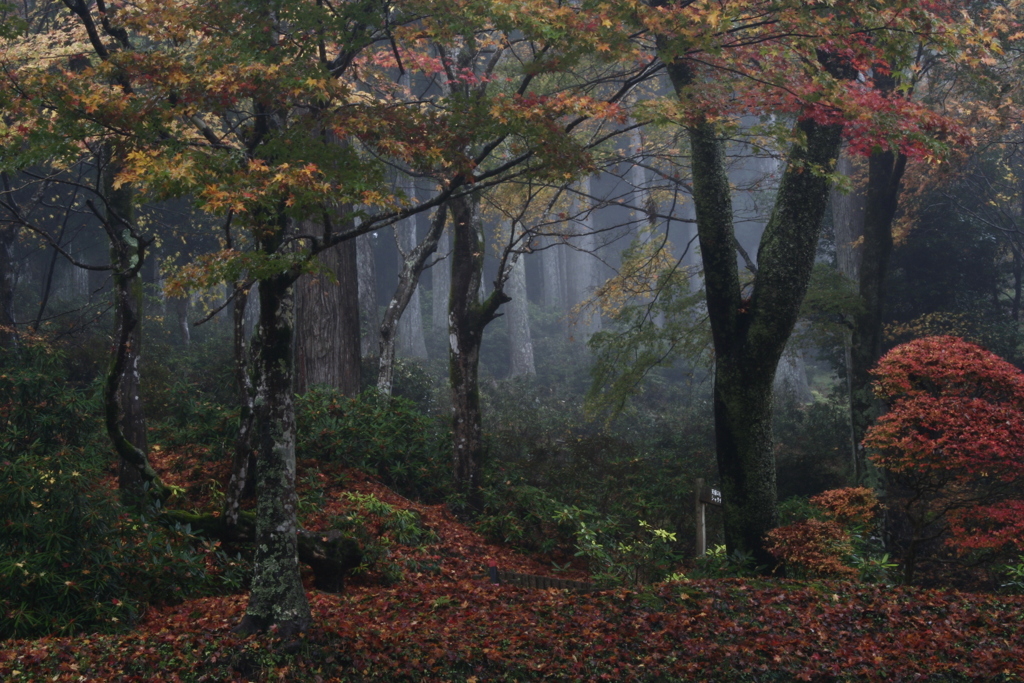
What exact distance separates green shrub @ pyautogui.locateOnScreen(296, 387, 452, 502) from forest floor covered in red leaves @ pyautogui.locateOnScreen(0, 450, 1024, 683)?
3.30 meters

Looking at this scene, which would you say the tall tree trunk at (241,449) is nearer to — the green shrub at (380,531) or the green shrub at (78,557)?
the green shrub at (78,557)

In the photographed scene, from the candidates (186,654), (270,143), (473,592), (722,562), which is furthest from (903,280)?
(186,654)

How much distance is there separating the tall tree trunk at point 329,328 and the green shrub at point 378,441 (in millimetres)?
1277

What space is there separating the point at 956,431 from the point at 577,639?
4.43m

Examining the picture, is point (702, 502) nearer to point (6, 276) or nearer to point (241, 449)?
point (241, 449)

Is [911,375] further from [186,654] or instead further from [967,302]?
[967,302]

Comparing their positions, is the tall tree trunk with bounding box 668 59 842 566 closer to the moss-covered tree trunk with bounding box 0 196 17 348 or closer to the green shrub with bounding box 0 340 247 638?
the green shrub with bounding box 0 340 247 638

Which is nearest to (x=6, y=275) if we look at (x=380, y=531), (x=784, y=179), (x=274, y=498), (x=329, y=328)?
(x=329, y=328)

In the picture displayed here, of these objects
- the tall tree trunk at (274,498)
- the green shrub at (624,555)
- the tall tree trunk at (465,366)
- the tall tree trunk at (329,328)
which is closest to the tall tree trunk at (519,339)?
the tall tree trunk at (329,328)

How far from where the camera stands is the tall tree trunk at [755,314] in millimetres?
9359

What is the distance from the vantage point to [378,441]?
38.6 ft

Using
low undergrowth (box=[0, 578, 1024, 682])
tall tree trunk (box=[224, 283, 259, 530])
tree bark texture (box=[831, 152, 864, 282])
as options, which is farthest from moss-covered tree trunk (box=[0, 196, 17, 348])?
tree bark texture (box=[831, 152, 864, 282])

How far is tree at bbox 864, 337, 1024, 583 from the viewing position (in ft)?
25.2

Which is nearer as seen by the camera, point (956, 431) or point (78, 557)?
point (78, 557)
